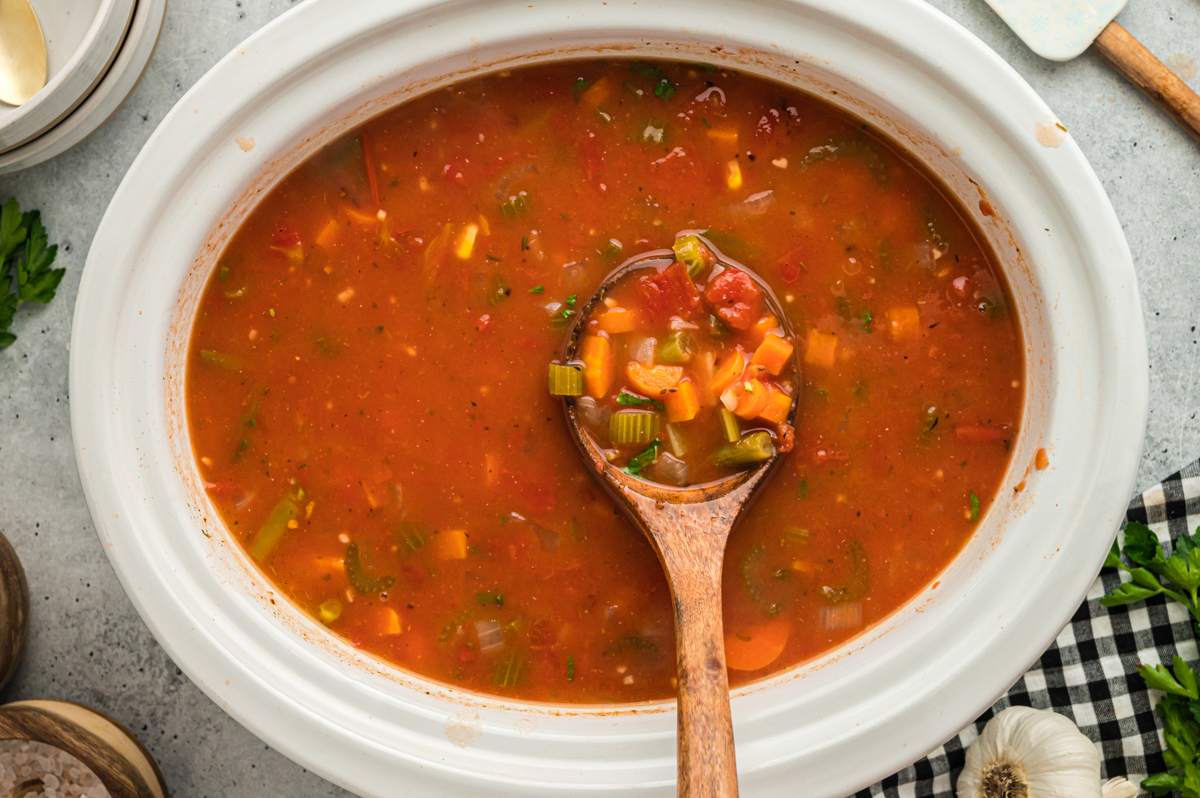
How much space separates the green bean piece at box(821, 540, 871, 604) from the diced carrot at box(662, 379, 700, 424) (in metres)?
0.58

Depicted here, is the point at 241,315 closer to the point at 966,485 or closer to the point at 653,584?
the point at 653,584

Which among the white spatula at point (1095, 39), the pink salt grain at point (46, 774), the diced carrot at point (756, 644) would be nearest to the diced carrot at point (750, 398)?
the diced carrot at point (756, 644)

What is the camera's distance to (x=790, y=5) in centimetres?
199

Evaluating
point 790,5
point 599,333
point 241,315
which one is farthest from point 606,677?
point 790,5

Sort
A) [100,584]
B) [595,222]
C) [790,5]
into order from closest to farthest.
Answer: [790,5] → [595,222] → [100,584]

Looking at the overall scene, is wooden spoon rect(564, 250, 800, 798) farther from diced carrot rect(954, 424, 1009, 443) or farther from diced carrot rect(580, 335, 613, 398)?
diced carrot rect(954, 424, 1009, 443)

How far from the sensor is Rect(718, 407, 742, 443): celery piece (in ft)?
6.73

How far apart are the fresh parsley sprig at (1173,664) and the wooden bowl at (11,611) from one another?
10.2 ft

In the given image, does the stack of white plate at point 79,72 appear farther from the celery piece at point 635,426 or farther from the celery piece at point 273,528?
the celery piece at point 635,426

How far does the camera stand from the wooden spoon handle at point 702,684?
179cm

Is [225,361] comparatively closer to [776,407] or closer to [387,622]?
[387,622]

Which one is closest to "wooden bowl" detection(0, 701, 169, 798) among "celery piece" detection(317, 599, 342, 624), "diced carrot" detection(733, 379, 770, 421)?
"celery piece" detection(317, 599, 342, 624)

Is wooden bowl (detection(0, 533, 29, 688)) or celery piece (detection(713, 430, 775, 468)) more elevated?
celery piece (detection(713, 430, 775, 468))

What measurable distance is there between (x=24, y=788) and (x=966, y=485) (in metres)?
2.68
